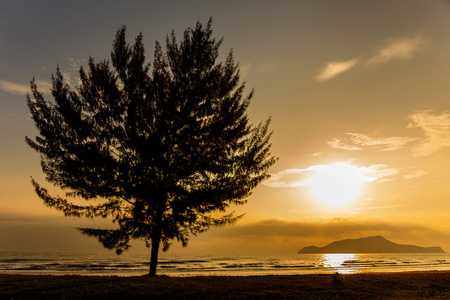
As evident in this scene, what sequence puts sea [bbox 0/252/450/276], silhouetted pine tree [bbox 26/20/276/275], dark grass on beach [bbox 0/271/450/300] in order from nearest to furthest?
1. dark grass on beach [bbox 0/271/450/300]
2. silhouetted pine tree [bbox 26/20/276/275]
3. sea [bbox 0/252/450/276]

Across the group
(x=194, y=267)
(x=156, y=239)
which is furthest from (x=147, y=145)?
(x=194, y=267)

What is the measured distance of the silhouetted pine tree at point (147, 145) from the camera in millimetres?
16016

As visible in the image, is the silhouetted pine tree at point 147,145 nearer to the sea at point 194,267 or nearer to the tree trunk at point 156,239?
the tree trunk at point 156,239

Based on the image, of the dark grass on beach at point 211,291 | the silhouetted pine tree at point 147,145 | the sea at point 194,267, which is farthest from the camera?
the sea at point 194,267

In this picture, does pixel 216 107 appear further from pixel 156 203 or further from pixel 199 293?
pixel 199 293

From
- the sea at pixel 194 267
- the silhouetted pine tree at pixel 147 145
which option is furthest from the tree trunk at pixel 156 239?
the sea at pixel 194 267

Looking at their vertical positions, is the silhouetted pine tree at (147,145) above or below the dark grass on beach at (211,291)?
above

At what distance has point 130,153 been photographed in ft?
53.9

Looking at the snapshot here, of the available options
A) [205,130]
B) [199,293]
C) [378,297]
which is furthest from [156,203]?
[378,297]

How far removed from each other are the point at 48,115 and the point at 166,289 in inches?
446

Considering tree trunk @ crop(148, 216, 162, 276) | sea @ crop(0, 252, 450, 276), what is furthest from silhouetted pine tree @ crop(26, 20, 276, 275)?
sea @ crop(0, 252, 450, 276)

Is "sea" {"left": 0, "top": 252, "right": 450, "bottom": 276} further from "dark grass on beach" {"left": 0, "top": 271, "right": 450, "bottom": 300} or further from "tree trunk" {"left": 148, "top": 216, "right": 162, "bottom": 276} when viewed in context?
"dark grass on beach" {"left": 0, "top": 271, "right": 450, "bottom": 300}

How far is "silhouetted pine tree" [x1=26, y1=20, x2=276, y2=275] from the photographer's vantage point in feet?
52.5

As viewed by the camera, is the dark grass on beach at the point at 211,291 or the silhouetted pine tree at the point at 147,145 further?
the silhouetted pine tree at the point at 147,145
